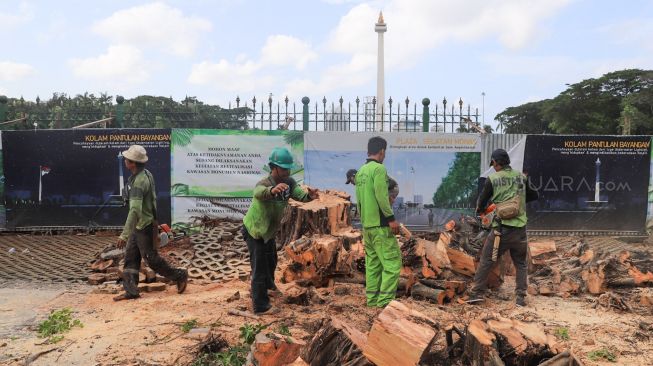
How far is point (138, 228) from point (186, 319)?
58.9 inches

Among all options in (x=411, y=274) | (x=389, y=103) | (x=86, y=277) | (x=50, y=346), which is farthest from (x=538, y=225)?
(x=50, y=346)

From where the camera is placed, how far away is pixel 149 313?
5645mm

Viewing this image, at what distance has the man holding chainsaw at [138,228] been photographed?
20.5 ft

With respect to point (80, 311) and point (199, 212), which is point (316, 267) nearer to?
point (80, 311)

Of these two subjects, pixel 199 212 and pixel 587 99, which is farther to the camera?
pixel 587 99

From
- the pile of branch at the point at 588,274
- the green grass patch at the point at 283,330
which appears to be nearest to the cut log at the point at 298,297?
the green grass patch at the point at 283,330

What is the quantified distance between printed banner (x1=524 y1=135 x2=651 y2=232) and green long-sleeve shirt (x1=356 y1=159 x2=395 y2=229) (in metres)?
6.56

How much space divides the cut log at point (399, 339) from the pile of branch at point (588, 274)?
3.77 metres

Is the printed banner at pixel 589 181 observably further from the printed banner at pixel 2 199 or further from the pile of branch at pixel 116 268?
the printed banner at pixel 2 199

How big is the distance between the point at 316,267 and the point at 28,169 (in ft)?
25.7

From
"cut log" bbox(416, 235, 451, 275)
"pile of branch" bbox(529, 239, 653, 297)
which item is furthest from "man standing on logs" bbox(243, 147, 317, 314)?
"pile of branch" bbox(529, 239, 653, 297)

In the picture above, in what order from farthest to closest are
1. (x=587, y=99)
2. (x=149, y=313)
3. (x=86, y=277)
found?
(x=587, y=99) < (x=86, y=277) < (x=149, y=313)

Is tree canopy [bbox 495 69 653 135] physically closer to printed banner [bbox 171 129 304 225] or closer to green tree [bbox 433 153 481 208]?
green tree [bbox 433 153 481 208]

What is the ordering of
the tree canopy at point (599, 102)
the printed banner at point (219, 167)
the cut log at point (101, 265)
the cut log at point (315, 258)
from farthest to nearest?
the tree canopy at point (599, 102) → the printed banner at point (219, 167) → the cut log at point (101, 265) → the cut log at point (315, 258)
